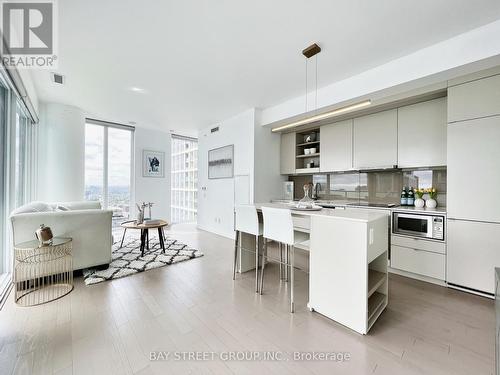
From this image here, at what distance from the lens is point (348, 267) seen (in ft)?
5.79

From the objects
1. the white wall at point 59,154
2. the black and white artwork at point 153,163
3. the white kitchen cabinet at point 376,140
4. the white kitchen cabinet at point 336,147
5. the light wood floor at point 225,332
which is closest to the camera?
the light wood floor at point 225,332

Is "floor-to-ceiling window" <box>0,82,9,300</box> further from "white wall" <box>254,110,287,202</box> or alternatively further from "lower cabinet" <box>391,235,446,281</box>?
"lower cabinet" <box>391,235,446,281</box>

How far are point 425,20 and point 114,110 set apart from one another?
5310mm

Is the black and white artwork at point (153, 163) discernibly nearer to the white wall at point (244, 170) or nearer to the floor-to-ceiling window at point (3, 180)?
the white wall at point (244, 170)

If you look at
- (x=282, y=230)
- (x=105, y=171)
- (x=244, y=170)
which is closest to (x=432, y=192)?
(x=282, y=230)

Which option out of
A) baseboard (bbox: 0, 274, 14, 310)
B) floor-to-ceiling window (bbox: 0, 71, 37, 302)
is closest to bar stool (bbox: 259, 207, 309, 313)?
baseboard (bbox: 0, 274, 14, 310)

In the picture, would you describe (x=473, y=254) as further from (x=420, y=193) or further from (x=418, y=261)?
(x=420, y=193)

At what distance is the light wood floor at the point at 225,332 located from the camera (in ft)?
4.68

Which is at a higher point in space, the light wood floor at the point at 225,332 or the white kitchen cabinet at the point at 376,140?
the white kitchen cabinet at the point at 376,140

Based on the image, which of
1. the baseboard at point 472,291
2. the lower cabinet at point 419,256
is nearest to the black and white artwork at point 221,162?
the lower cabinet at point 419,256

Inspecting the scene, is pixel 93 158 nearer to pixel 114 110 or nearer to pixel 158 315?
pixel 114 110

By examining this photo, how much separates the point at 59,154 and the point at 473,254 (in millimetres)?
6769

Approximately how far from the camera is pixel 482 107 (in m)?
2.30

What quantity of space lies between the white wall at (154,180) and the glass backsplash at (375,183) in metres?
3.89
